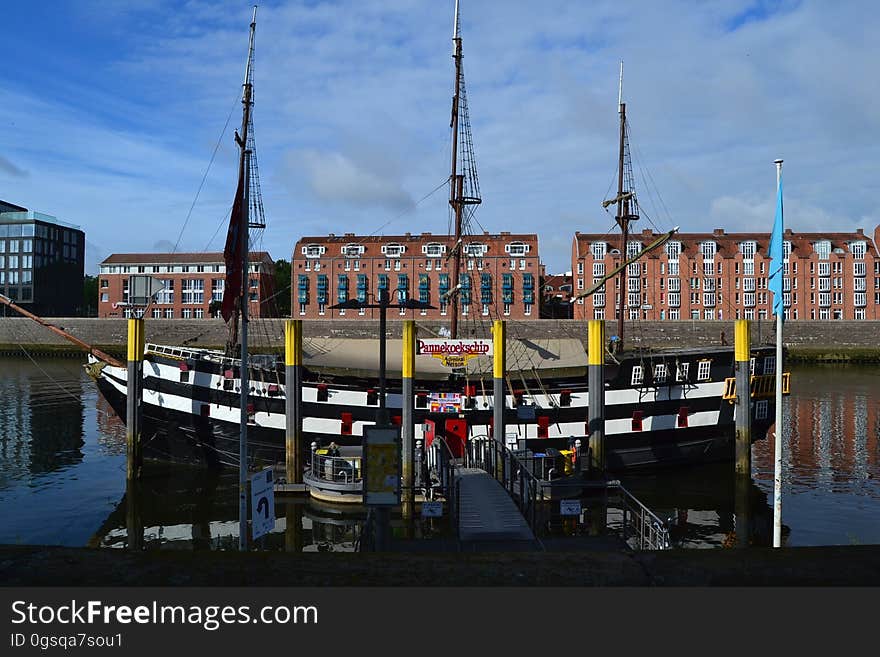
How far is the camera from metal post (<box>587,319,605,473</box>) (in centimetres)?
2372

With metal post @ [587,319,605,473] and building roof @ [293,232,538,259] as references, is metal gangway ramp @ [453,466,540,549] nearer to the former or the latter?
metal post @ [587,319,605,473]

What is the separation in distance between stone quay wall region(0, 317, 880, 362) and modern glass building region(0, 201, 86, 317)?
22.2 m

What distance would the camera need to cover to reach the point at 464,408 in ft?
89.6

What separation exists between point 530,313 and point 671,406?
2913 inches

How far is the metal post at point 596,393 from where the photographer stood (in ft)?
77.8

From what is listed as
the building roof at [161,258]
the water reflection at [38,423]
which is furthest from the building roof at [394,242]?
the water reflection at [38,423]

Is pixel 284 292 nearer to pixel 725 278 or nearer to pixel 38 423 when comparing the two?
pixel 725 278

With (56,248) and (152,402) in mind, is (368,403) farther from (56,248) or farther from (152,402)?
(56,248)

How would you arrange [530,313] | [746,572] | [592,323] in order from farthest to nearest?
[530,313] < [592,323] < [746,572]

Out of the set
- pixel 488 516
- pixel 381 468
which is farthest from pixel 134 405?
pixel 381 468

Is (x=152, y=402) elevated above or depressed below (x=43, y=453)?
above

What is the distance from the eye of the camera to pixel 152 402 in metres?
29.5

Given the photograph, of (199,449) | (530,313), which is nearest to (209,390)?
(199,449)

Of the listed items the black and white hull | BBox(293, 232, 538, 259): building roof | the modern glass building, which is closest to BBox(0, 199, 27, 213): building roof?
the modern glass building
